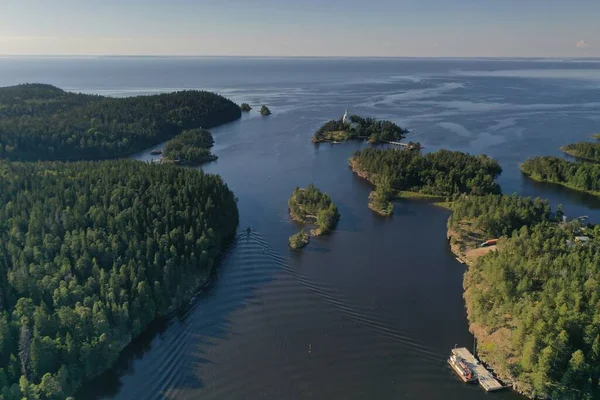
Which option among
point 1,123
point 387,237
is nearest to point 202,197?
point 387,237

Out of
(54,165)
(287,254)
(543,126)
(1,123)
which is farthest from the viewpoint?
(543,126)

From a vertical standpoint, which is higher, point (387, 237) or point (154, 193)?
point (154, 193)

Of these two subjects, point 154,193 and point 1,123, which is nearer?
point 154,193

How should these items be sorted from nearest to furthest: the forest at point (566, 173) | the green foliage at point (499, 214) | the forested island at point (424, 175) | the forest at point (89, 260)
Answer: the forest at point (89, 260) → the green foliage at point (499, 214) → the forested island at point (424, 175) → the forest at point (566, 173)

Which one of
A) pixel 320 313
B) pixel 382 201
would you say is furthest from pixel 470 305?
pixel 382 201

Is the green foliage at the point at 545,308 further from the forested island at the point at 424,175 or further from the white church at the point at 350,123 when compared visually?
the white church at the point at 350,123

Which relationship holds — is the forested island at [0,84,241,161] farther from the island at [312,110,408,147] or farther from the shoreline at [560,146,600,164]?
the shoreline at [560,146,600,164]

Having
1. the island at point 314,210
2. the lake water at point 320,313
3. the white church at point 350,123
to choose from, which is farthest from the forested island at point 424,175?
the white church at point 350,123

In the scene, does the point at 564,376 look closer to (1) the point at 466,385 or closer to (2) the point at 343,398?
(1) the point at 466,385
